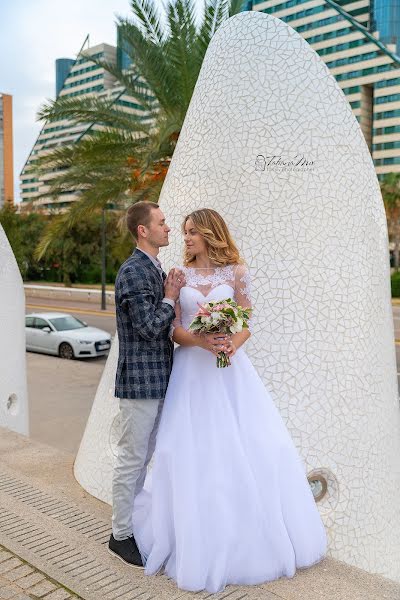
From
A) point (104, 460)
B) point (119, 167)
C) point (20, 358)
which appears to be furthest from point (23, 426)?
point (119, 167)

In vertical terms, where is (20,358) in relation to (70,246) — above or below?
below

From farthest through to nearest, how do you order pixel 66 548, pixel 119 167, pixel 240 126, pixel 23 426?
pixel 119 167
pixel 23 426
pixel 240 126
pixel 66 548

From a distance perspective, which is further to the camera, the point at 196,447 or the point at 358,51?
the point at 358,51

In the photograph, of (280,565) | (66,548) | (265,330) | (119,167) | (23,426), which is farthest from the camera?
(119,167)

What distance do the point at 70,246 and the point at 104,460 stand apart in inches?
1543

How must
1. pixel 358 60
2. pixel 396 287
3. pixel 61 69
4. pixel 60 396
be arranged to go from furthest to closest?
pixel 61 69, pixel 358 60, pixel 396 287, pixel 60 396

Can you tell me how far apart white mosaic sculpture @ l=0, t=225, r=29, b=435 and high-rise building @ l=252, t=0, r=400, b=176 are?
184 ft

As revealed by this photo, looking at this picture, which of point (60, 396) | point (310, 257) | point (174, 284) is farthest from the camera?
point (60, 396)

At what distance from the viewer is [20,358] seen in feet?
25.3

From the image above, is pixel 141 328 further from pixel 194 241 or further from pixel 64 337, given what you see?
pixel 64 337

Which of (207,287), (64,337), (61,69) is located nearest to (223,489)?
(207,287)

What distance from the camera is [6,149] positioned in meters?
91.5

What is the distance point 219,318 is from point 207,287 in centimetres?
34

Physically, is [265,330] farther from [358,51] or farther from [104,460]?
[358,51]
